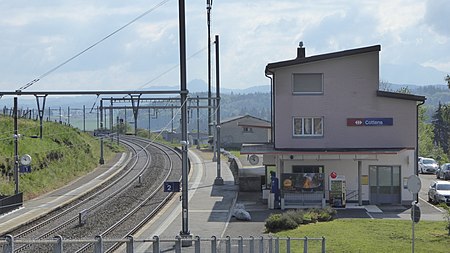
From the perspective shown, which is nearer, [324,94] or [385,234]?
[385,234]

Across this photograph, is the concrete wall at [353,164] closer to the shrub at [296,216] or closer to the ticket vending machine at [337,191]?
the ticket vending machine at [337,191]

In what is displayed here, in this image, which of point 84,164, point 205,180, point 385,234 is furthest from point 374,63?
point 84,164

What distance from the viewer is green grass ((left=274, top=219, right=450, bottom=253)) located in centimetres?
2520

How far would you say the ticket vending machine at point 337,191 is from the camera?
3847 centimetres

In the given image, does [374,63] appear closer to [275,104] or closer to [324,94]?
[324,94]

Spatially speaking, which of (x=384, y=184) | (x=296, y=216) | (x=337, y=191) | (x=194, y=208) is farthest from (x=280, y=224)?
(x=384, y=184)

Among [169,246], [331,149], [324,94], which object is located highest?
[324,94]

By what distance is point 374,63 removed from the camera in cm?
4044

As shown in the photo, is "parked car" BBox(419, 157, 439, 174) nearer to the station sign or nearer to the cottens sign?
the cottens sign

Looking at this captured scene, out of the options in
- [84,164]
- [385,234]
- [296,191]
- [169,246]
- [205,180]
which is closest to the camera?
[169,246]

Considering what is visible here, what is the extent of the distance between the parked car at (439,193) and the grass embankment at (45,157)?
22102mm

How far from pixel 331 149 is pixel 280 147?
8.78 ft

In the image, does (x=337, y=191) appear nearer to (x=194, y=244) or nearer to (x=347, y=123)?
(x=347, y=123)

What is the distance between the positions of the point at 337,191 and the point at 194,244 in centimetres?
2184
